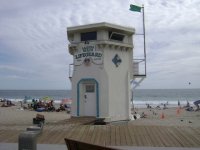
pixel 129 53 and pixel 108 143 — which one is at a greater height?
pixel 129 53

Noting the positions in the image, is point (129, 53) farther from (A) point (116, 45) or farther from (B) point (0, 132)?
(B) point (0, 132)

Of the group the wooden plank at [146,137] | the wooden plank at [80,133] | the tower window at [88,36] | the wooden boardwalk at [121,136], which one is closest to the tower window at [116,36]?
the tower window at [88,36]

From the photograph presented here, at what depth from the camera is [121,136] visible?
984 centimetres

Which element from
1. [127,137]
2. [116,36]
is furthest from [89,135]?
[116,36]

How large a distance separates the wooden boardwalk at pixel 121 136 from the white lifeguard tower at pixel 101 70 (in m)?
3.73

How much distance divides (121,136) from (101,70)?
18.1 feet

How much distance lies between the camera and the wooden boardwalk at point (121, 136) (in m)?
9.10

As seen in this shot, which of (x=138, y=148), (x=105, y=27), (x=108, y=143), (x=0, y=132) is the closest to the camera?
(x=138, y=148)

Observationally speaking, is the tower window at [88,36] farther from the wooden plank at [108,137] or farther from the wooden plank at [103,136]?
the wooden plank at [108,137]

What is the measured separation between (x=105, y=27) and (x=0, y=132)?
6839 millimetres

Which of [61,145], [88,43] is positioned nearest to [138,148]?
[61,145]

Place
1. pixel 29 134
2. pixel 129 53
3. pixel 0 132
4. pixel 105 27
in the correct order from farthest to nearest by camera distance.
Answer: pixel 129 53 → pixel 105 27 → pixel 0 132 → pixel 29 134

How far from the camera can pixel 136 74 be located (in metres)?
16.5

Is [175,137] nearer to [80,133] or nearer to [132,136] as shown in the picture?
[132,136]
